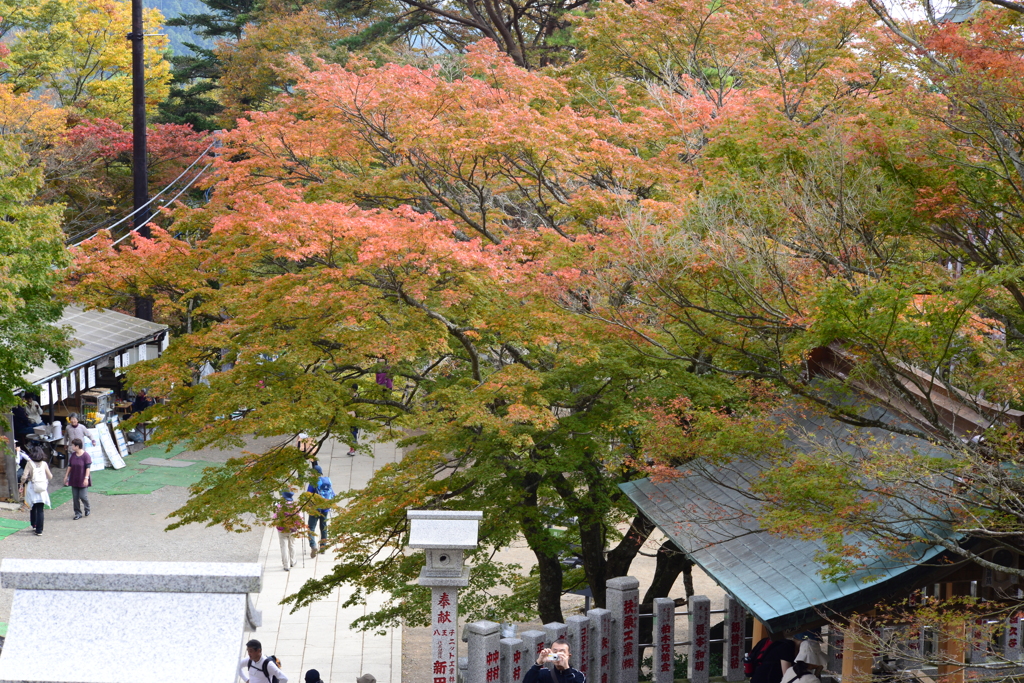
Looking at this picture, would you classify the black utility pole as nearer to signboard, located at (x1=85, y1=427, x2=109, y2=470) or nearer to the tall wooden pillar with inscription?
signboard, located at (x1=85, y1=427, x2=109, y2=470)

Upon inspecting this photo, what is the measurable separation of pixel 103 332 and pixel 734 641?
723 inches

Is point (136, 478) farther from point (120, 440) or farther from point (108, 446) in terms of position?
point (120, 440)

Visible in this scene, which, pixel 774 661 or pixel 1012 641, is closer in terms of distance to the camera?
pixel 774 661

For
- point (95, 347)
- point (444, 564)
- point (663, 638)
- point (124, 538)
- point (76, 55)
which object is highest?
point (76, 55)

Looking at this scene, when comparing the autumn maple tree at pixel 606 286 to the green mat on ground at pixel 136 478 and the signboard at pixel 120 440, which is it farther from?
the signboard at pixel 120 440

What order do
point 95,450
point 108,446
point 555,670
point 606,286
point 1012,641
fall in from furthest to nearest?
point 108,446
point 95,450
point 1012,641
point 606,286
point 555,670

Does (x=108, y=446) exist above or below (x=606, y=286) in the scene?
below

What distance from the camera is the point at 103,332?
24266 millimetres

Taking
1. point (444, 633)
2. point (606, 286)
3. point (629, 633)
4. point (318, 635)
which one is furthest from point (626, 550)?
point (318, 635)

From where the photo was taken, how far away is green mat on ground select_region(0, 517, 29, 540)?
1812 centimetres

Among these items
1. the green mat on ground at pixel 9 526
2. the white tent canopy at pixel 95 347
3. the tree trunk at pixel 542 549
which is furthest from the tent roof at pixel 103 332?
the tree trunk at pixel 542 549

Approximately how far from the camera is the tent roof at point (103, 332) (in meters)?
22.5

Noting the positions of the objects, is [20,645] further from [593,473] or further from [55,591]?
[593,473]

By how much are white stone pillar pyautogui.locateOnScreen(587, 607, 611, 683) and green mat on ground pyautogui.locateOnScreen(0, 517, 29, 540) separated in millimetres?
12440
